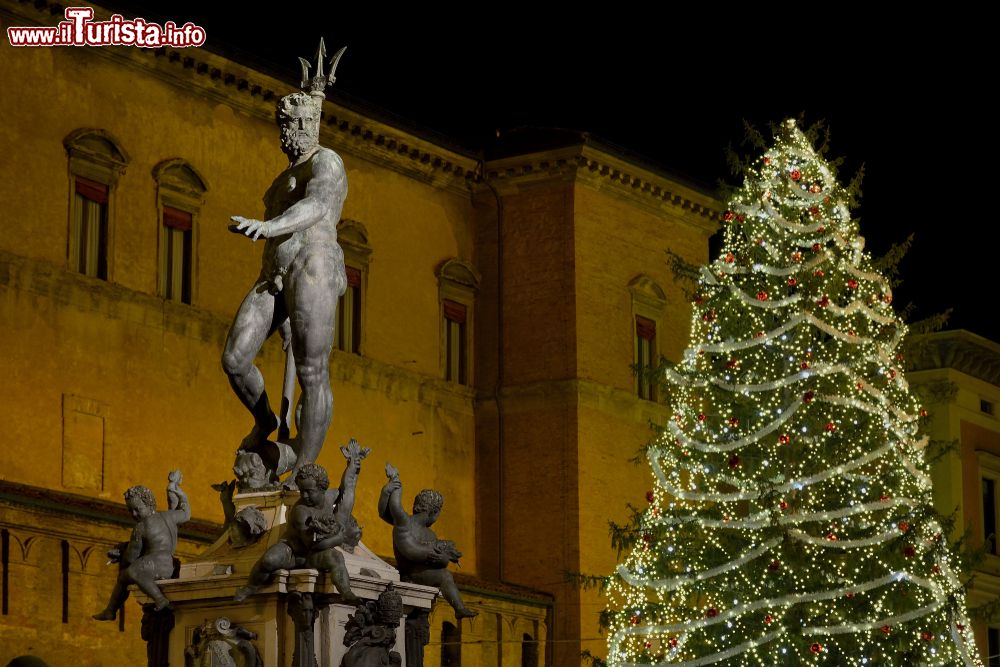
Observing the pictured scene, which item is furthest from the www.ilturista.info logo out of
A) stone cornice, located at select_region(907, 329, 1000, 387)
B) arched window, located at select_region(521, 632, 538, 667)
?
stone cornice, located at select_region(907, 329, 1000, 387)

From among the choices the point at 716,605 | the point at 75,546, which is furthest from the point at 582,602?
the point at 716,605

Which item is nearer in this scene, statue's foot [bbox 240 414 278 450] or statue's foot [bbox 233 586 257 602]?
statue's foot [bbox 233 586 257 602]

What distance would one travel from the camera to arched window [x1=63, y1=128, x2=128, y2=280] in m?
30.0

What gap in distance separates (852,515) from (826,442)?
70cm

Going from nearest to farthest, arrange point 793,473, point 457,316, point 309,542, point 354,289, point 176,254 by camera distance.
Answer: point 309,542, point 793,473, point 176,254, point 354,289, point 457,316

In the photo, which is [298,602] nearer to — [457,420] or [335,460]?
[335,460]

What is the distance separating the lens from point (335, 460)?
32.9m

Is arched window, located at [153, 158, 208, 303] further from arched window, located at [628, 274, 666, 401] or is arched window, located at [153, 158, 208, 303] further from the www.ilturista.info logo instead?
arched window, located at [628, 274, 666, 401]

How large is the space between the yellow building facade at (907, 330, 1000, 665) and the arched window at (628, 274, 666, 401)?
5.65m

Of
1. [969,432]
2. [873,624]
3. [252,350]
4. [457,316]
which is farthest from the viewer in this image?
[969,432]

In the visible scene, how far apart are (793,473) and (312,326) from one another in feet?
36.6

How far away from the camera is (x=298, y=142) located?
11719 millimetres

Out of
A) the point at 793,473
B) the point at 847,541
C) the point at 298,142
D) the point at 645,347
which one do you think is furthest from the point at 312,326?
the point at 645,347

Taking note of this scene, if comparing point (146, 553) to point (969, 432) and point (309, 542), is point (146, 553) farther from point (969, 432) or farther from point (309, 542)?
point (969, 432)
